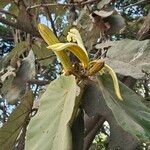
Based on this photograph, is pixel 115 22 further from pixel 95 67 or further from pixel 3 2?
pixel 3 2

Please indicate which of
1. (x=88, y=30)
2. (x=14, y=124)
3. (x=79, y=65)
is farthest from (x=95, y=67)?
(x=88, y=30)

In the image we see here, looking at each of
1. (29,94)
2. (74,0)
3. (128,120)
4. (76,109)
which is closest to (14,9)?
(74,0)

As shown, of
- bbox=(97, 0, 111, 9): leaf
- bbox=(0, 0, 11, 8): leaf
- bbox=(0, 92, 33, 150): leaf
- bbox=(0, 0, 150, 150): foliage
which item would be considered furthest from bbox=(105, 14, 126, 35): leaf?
bbox=(0, 0, 11, 8): leaf

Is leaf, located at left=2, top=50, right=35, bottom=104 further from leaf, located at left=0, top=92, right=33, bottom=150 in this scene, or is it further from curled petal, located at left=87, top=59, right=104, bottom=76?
curled petal, located at left=87, top=59, right=104, bottom=76

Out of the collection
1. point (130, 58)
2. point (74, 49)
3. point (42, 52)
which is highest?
point (74, 49)

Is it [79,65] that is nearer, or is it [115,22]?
[79,65]

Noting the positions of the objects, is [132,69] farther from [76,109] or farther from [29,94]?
[29,94]
